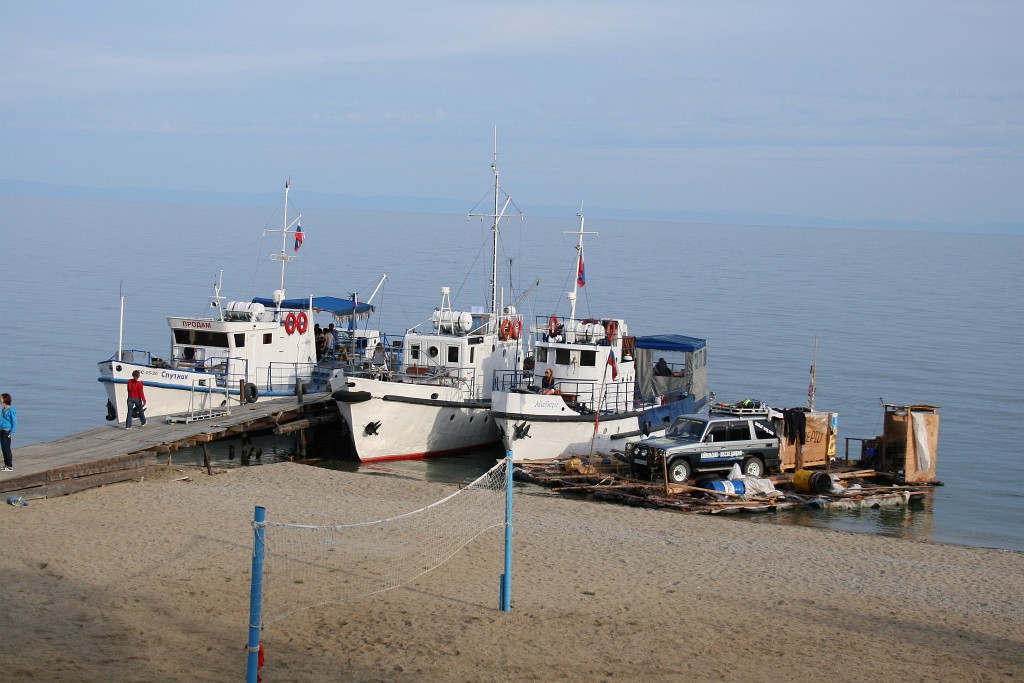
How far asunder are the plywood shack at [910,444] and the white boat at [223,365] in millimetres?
15449

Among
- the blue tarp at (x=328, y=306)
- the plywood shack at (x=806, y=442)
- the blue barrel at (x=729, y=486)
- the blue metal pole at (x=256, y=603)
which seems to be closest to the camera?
the blue metal pole at (x=256, y=603)

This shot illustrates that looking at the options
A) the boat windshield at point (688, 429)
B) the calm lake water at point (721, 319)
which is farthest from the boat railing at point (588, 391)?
the boat windshield at point (688, 429)

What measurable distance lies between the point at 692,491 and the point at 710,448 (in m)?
1.30

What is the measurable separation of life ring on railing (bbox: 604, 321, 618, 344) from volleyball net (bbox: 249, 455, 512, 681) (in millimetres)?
10917

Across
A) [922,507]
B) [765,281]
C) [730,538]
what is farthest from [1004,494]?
[765,281]

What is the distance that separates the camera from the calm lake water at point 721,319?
107 feet

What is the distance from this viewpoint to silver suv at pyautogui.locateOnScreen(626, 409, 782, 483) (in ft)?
80.9

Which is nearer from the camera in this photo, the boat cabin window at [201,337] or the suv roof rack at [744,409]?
the suv roof rack at [744,409]

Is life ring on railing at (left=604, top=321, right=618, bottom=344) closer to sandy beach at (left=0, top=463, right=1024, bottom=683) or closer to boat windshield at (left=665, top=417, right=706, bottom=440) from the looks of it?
boat windshield at (left=665, top=417, right=706, bottom=440)

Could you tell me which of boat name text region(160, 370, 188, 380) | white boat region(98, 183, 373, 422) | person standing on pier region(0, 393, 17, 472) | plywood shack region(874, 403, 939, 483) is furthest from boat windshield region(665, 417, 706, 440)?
person standing on pier region(0, 393, 17, 472)

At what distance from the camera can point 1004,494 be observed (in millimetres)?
29188

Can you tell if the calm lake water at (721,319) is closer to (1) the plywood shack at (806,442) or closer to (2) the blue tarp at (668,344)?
(1) the plywood shack at (806,442)

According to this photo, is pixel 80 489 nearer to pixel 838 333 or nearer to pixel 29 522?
pixel 29 522

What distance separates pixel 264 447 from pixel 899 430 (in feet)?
54.5
